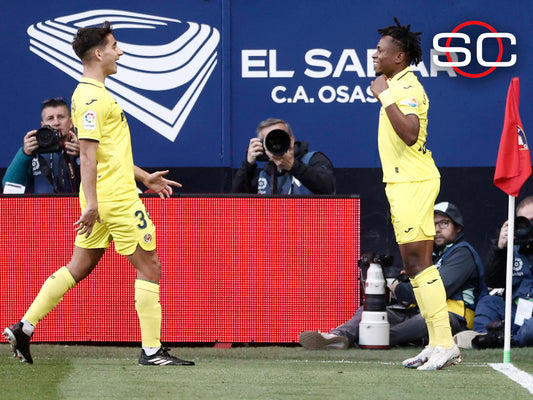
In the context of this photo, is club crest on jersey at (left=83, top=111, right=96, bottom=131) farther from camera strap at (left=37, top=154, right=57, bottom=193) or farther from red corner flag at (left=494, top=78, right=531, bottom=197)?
red corner flag at (left=494, top=78, right=531, bottom=197)

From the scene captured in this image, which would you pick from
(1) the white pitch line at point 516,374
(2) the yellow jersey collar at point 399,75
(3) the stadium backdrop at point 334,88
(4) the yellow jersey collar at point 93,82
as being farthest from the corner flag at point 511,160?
(4) the yellow jersey collar at point 93,82

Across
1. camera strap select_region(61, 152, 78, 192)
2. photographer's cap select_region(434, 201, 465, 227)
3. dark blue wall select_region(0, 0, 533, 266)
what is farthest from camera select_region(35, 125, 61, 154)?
photographer's cap select_region(434, 201, 465, 227)

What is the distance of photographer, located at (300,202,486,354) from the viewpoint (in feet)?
24.9

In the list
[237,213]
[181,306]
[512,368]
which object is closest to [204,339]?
[181,306]

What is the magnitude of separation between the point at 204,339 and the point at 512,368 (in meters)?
2.32

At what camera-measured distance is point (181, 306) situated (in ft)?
25.6

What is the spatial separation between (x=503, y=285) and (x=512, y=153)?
1485 mm

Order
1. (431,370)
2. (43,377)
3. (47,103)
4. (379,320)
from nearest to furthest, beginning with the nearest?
1. (43,377)
2. (431,370)
3. (379,320)
4. (47,103)

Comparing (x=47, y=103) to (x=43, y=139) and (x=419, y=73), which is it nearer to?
(x=43, y=139)

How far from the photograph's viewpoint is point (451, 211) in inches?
312

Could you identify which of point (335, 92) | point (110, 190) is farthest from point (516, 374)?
point (335, 92)

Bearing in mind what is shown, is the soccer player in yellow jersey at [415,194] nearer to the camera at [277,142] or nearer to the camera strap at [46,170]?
the camera at [277,142]

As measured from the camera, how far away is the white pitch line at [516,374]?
18.3 feet

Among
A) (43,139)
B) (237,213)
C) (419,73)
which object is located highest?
(419,73)
